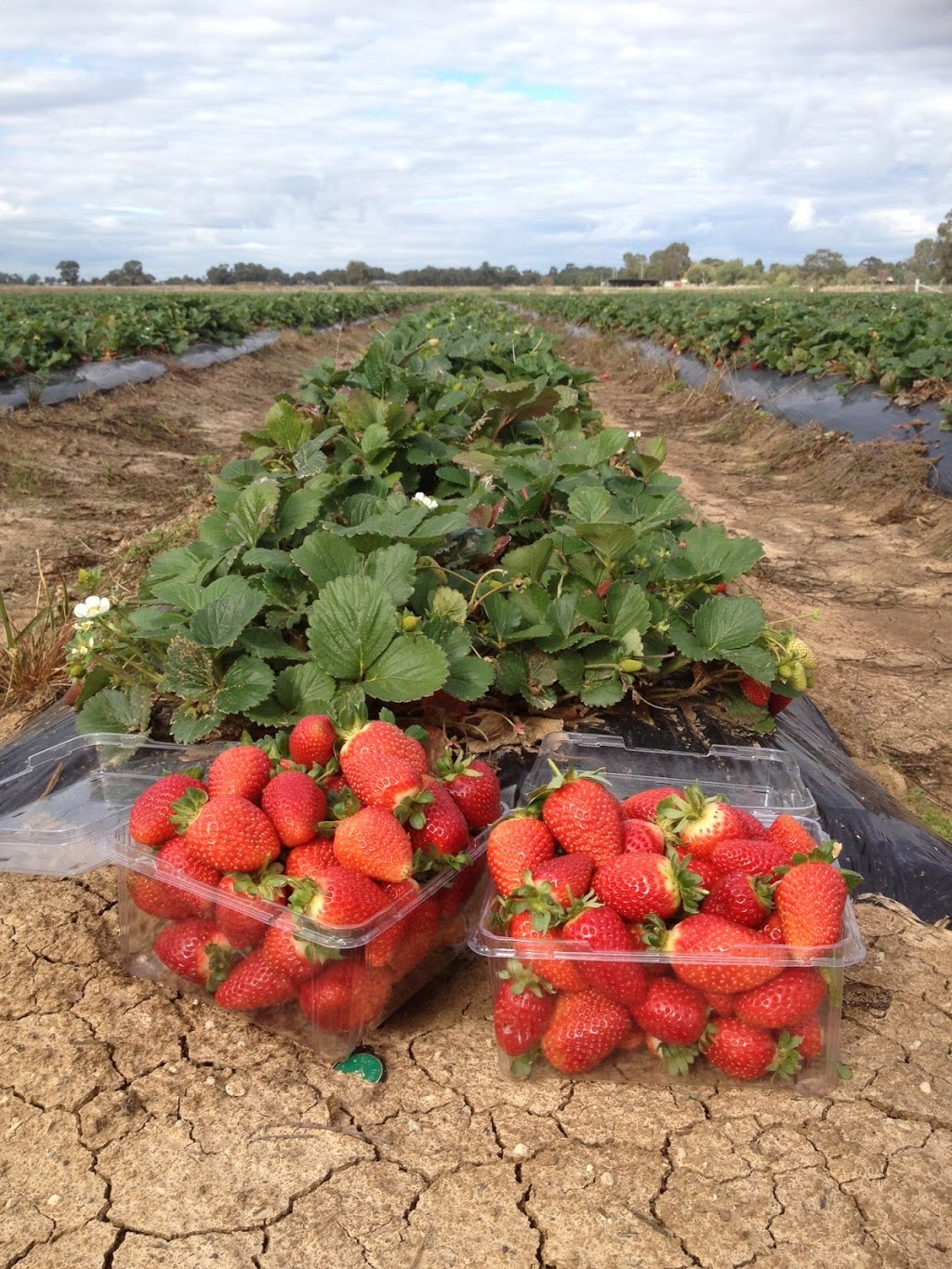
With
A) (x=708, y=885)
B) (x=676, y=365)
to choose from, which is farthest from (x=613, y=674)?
(x=676, y=365)

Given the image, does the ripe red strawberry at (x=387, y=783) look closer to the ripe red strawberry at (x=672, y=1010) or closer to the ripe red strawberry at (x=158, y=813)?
the ripe red strawberry at (x=158, y=813)

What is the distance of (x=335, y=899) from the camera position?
1.62 meters

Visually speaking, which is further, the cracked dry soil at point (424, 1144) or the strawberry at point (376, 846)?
the strawberry at point (376, 846)

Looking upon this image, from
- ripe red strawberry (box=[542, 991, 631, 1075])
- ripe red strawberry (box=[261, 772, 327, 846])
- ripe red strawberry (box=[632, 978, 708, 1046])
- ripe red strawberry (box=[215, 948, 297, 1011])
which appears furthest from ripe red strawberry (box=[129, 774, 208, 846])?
ripe red strawberry (box=[632, 978, 708, 1046])

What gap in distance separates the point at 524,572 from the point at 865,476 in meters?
6.06

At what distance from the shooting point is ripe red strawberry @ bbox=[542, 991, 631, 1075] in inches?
64.2

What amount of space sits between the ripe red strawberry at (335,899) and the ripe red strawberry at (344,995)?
0.11 m

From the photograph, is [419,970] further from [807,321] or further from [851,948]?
[807,321]

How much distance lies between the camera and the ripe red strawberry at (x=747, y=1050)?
5.40ft

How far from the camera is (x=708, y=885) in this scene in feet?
5.53

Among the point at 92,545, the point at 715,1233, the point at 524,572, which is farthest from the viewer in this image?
the point at 92,545

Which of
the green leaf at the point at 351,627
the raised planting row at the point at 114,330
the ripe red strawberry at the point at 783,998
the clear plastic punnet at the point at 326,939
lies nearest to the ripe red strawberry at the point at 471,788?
the clear plastic punnet at the point at 326,939

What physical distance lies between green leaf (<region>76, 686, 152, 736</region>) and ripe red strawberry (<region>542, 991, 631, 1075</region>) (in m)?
1.41

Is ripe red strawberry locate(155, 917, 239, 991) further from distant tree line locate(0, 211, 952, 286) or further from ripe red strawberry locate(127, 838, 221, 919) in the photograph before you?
distant tree line locate(0, 211, 952, 286)
